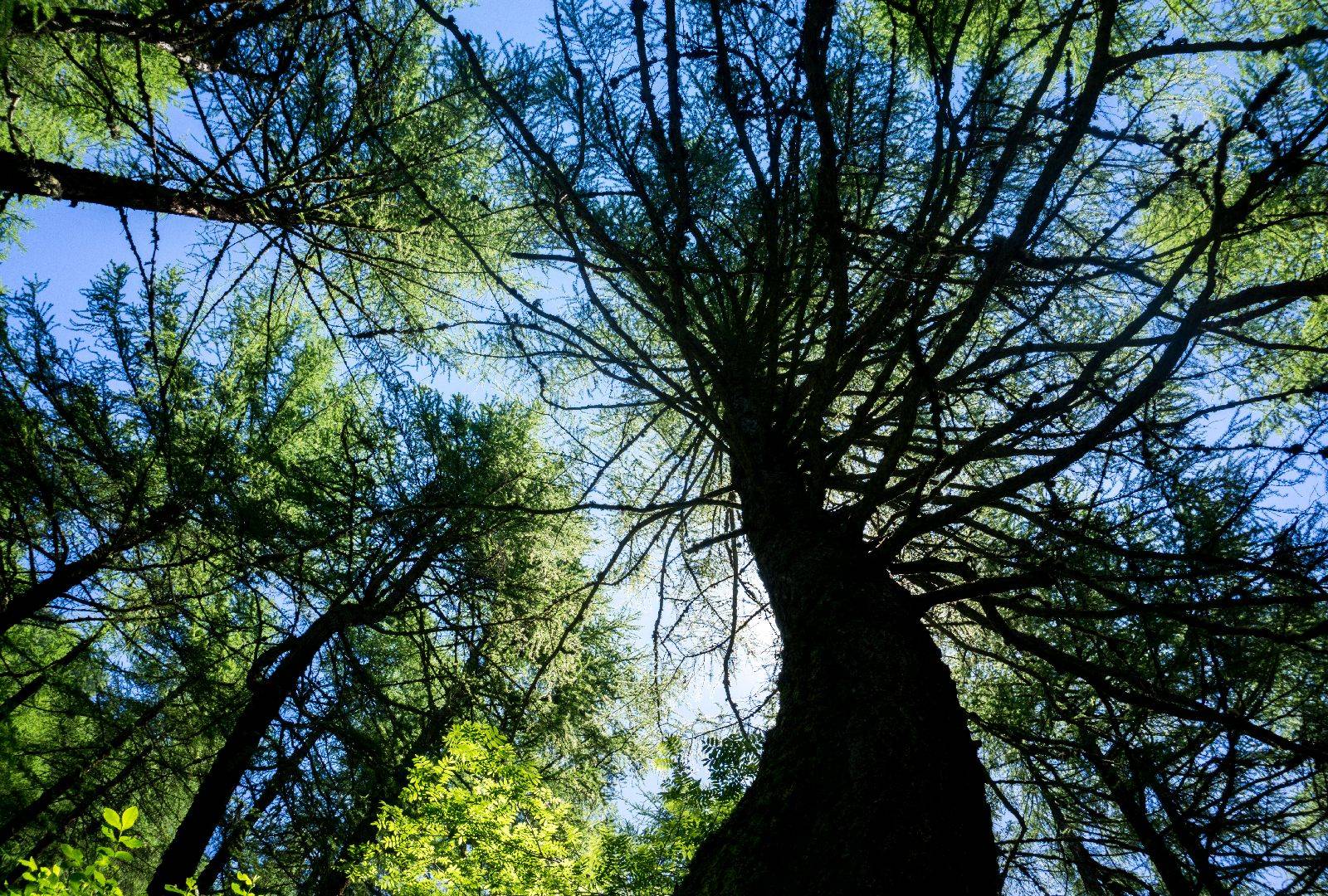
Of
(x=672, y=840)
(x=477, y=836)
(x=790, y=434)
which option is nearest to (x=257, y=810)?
(x=477, y=836)

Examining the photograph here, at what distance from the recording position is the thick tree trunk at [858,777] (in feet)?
4.17

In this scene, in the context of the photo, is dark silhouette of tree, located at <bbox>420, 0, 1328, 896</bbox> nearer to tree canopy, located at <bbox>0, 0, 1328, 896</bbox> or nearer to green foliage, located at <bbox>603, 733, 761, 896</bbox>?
tree canopy, located at <bbox>0, 0, 1328, 896</bbox>

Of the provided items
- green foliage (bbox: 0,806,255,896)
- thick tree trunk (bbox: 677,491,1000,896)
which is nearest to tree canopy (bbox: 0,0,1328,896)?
thick tree trunk (bbox: 677,491,1000,896)

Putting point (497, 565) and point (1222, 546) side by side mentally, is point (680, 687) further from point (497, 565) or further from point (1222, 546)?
point (1222, 546)

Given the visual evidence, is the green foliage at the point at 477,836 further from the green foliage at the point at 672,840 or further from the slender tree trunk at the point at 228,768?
the slender tree trunk at the point at 228,768

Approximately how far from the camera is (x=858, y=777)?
1.44 meters

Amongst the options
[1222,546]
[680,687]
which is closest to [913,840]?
[1222,546]

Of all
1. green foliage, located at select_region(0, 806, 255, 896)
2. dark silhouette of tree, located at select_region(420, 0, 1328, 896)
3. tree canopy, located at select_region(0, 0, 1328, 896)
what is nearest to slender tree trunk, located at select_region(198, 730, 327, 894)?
tree canopy, located at select_region(0, 0, 1328, 896)

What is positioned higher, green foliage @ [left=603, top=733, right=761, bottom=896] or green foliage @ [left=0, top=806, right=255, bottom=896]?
green foliage @ [left=603, top=733, right=761, bottom=896]

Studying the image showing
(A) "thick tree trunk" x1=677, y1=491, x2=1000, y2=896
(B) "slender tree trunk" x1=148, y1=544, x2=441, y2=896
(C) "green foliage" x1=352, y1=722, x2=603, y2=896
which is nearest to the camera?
(A) "thick tree trunk" x1=677, y1=491, x2=1000, y2=896

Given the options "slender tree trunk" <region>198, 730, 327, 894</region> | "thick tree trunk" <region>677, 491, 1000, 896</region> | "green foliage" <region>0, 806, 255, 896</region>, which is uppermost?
"slender tree trunk" <region>198, 730, 327, 894</region>

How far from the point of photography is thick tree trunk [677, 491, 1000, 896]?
127 cm

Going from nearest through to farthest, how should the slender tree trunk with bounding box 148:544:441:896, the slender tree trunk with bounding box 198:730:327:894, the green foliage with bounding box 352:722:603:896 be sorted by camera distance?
the green foliage with bounding box 352:722:603:896 → the slender tree trunk with bounding box 198:730:327:894 → the slender tree trunk with bounding box 148:544:441:896

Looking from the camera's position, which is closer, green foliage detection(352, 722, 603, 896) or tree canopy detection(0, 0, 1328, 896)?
tree canopy detection(0, 0, 1328, 896)
